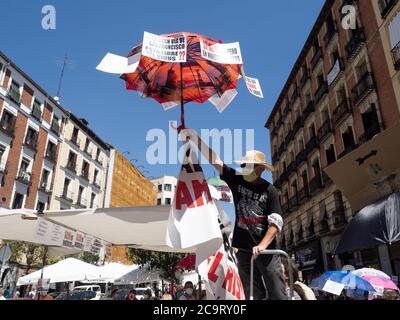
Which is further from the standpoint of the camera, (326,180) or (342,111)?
(326,180)

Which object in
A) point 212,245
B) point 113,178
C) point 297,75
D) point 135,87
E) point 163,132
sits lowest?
point 212,245

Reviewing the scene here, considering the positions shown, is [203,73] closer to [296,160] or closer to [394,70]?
[394,70]

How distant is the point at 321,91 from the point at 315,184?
674 cm

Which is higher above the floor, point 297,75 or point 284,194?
point 297,75

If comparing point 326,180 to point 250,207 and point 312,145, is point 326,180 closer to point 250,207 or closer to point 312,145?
point 312,145

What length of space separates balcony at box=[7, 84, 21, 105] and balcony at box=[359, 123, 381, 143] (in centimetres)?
2509

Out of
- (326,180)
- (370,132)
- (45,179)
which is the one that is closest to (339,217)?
(326,180)

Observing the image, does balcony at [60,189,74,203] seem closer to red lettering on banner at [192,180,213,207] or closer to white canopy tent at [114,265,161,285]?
white canopy tent at [114,265,161,285]

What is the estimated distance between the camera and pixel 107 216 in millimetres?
4590

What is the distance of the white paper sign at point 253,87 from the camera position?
3.42 metres

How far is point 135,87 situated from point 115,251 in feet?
132

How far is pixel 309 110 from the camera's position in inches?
1059

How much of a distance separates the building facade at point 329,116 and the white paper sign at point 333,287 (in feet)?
33.9

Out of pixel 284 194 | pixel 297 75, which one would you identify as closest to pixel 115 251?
pixel 284 194
